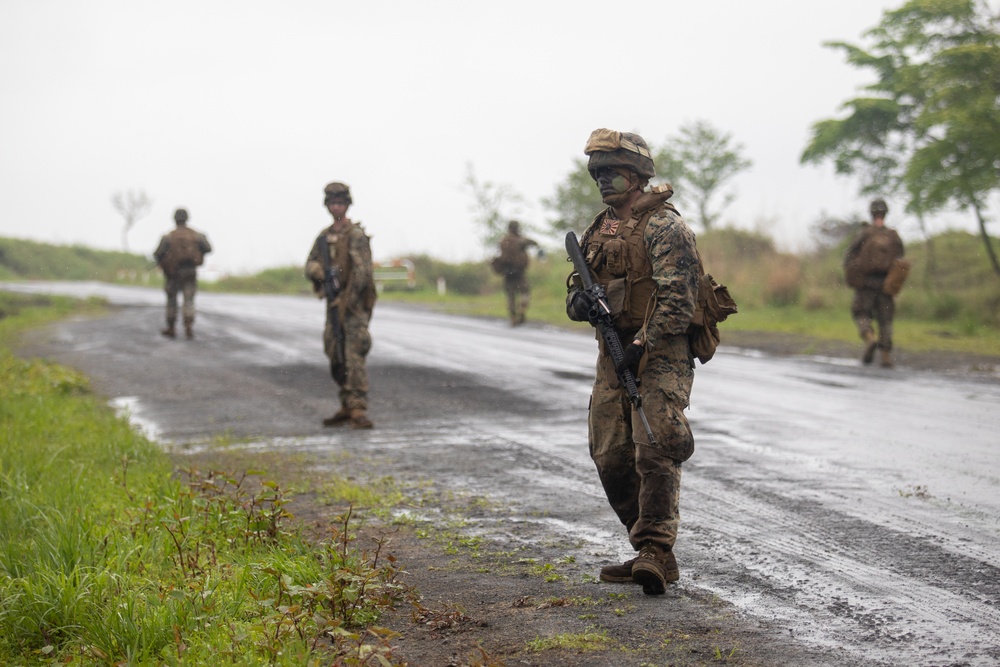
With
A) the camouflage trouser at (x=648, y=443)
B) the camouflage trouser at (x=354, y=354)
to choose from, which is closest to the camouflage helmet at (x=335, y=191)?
the camouflage trouser at (x=354, y=354)

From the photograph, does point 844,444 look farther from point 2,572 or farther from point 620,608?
point 2,572

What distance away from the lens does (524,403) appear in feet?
37.2

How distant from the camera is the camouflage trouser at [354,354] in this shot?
10.0 m

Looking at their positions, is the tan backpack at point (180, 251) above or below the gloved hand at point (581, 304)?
above

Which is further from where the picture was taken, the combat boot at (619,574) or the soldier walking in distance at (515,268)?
the soldier walking in distance at (515,268)

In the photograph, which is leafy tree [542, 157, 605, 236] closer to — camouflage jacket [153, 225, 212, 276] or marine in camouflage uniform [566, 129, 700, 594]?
camouflage jacket [153, 225, 212, 276]

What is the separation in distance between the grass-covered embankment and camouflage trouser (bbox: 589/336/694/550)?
3.61 ft

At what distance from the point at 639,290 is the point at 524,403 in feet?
20.8

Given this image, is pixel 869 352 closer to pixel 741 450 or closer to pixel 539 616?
pixel 741 450

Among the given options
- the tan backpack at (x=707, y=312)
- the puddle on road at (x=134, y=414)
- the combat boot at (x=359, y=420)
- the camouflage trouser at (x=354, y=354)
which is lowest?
the puddle on road at (x=134, y=414)

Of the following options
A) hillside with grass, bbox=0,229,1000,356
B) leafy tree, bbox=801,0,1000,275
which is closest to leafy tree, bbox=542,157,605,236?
hillside with grass, bbox=0,229,1000,356

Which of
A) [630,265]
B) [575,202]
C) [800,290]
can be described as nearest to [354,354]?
[630,265]

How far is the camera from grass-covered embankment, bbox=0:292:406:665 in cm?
426

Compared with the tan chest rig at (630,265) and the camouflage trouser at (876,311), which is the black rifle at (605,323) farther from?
the camouflage trouser at (876,311)
